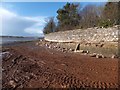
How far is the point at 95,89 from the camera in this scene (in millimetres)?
5504

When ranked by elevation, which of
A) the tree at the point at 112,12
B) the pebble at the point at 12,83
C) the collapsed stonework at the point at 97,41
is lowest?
the pebble at the point at 12,83

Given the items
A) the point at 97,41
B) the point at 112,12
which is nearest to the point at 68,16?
the point at 112,12

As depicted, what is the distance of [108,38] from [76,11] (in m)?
25.7

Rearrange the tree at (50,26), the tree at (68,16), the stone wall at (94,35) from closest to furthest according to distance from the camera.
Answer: the stone wall at (94,35), the tree at (68,16), the tree at (50,26)

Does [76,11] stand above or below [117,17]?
above

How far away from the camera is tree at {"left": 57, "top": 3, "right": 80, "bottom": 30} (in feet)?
122

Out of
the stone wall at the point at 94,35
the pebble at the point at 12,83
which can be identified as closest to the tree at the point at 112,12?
the stone wall at the point at 94,35

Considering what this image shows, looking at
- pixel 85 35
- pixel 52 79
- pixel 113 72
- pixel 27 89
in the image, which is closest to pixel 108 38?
pixel 85 35

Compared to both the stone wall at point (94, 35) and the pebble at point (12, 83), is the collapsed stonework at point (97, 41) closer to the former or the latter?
the stone wall at point (94, 35)

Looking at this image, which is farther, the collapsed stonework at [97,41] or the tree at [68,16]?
the tree at [68,16]

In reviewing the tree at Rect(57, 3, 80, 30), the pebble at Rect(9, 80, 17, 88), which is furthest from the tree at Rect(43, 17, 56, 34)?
the pebble at Rect(9, 80, 17, 88)

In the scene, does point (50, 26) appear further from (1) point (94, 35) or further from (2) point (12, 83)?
(2) point (12, 83)

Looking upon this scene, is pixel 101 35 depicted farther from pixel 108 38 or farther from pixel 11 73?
pixel 11 73

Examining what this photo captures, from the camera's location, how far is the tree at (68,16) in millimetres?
37219
